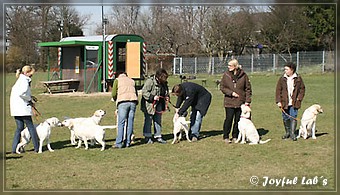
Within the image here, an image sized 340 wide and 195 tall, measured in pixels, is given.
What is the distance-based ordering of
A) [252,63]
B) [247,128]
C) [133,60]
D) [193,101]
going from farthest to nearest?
[252,63], [133,60], [193,101], [247,128]

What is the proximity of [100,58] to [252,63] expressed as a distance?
A: 19.0 metres

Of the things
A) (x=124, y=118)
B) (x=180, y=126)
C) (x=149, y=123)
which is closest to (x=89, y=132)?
(x=124, y=118)

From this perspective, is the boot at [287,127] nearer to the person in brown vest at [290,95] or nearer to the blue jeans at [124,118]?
the person in brown vest at [290,95]

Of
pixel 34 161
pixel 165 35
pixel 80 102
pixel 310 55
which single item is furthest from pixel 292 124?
pixel 310 55

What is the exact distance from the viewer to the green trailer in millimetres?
24344

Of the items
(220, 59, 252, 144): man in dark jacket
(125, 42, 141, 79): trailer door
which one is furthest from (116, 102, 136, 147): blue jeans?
(125, 42, 141, 79): trailer door

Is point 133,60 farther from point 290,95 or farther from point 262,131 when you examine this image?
point 290,95

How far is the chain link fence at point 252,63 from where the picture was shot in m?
38.3

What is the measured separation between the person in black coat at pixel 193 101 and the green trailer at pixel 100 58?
46.7 feet

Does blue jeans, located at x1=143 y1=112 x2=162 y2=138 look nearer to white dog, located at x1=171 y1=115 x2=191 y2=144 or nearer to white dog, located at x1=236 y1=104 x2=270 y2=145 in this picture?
white dog, located at x1=171 y1=115 x2=191 y2=144

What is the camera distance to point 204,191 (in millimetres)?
6180

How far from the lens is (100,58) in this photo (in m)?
24.4

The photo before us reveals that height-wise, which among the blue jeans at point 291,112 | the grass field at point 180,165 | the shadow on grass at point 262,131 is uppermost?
the blue jeans at point 291,112

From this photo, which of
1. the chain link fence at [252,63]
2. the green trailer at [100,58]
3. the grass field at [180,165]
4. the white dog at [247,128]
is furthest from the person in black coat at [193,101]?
the chain link fence at [252,63]
